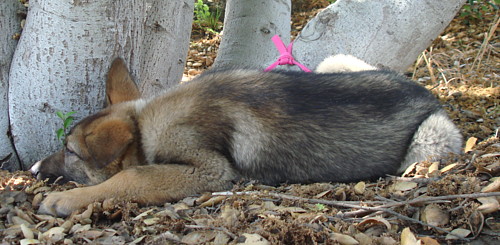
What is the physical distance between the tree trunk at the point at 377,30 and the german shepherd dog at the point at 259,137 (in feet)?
4.04

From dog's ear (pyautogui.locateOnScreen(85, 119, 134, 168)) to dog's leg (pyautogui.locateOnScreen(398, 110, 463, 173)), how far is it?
1.68m

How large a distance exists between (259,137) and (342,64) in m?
1.37

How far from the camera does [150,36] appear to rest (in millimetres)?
3543

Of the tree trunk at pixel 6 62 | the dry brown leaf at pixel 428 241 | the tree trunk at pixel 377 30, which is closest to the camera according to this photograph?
the dry brown leaf at pixel 428 241

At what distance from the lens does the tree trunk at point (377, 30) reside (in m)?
4.00

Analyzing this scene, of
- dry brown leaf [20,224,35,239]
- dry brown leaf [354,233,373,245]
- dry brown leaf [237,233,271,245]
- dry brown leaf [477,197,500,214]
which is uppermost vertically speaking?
dry brown leaf [477,197,500,214]

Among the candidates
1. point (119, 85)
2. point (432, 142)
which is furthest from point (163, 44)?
point (432, 142)

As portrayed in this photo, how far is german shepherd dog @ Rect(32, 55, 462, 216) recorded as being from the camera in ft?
9.12

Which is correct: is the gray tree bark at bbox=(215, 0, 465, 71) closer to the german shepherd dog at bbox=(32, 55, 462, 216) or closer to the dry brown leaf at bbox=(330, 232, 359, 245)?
the german shepherd dog at bbox=(32, 55, 462, 216)

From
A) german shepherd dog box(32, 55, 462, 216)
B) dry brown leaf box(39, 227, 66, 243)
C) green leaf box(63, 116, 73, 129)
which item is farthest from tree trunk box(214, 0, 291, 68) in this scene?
dry brown leaf box(39, 227, 66, 243)

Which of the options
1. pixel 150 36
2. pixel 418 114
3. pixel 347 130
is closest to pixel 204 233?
pixel 347 130

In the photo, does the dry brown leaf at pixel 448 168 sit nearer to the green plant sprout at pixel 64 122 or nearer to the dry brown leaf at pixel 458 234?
the dry brown leaf at pixel 458 234

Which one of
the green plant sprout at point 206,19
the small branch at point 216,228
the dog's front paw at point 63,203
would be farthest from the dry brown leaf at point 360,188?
the green plant sprout at point 206,19

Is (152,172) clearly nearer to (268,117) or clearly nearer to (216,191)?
(216,191)
